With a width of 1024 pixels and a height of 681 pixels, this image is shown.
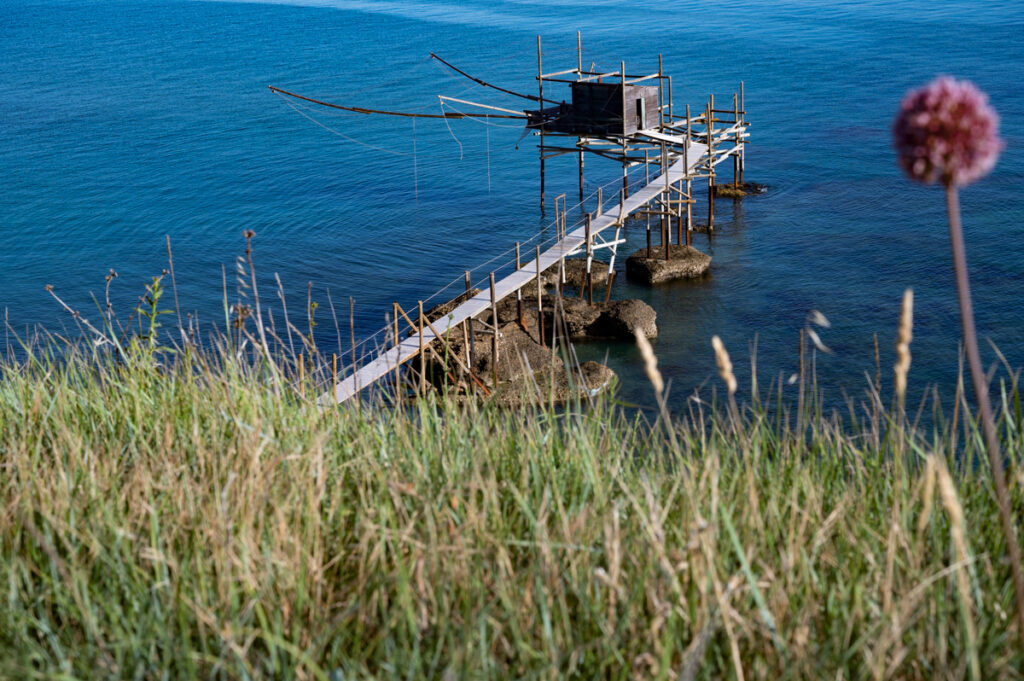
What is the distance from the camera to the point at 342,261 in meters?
29.1

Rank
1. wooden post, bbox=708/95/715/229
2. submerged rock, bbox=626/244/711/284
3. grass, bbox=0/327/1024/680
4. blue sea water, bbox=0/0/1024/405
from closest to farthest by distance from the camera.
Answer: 1. grass, bbox=0/327/1024/680
2. blue sea water, bbox=0/0/1024/405
3. submerged rock, bbox=626/244/711/284
4. wooden post, bbox=708/95/715/229

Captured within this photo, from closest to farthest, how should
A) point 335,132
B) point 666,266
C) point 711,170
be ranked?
point 666,266
point 711,170
point 335,132

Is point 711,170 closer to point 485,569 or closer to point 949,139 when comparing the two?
point 485,569

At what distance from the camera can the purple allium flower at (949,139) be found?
1997 mm

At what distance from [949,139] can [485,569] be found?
185 cm

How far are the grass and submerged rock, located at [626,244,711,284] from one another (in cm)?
2162

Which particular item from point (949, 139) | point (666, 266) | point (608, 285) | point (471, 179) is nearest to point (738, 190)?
point (666, 266)

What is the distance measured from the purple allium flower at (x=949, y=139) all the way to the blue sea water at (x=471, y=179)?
962 centimetres

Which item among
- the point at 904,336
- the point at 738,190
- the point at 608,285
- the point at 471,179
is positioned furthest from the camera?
the point at 471,179

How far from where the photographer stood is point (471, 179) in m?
38.7

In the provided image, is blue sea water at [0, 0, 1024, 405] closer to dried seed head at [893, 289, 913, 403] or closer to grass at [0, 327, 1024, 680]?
grass at [0, 327, 1024, 680]

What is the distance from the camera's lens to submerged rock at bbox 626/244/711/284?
25.5 m

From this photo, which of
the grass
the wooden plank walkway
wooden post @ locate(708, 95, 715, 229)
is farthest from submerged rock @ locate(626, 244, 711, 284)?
the grass

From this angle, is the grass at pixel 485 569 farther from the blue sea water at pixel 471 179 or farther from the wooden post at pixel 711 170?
the wooden post at pixel 711 170
